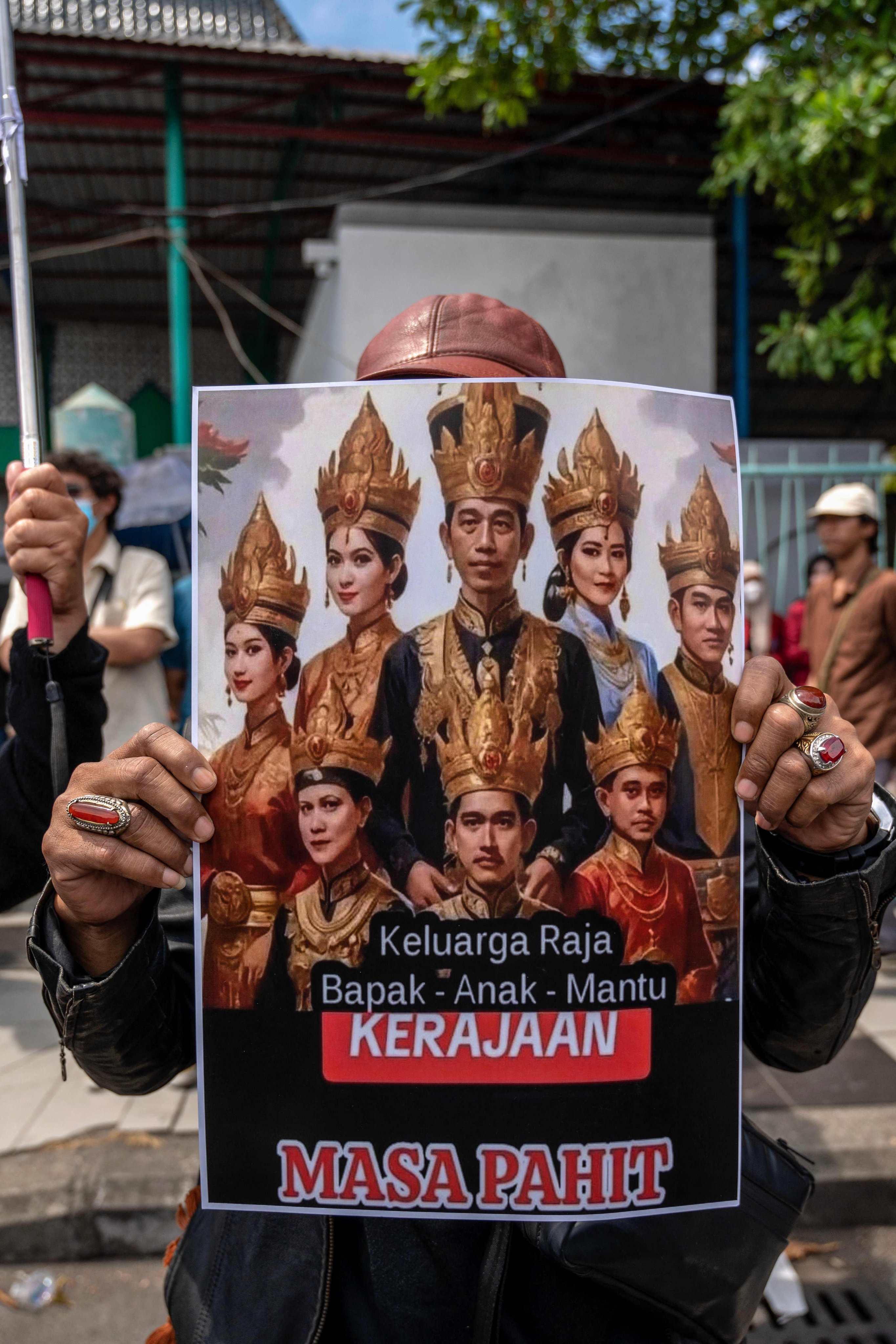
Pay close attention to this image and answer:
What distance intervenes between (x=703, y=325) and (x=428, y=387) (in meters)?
7.25

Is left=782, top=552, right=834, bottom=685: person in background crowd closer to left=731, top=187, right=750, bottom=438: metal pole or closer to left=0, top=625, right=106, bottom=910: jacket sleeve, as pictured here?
left=731, top=187, right=750, bottom=438: metal pole

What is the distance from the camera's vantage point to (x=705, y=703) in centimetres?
99

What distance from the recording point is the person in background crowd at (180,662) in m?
3.43

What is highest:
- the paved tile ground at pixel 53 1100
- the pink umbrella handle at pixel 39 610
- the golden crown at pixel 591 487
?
the golden crown at pixel 591 487

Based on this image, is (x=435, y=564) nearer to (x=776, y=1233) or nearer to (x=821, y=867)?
(x=821, y=867)

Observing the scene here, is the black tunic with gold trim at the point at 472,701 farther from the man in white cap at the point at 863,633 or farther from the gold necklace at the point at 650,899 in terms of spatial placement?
the man in white cap at the point at 863,633

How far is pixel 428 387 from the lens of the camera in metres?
0.97

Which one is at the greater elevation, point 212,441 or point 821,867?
point 212,441

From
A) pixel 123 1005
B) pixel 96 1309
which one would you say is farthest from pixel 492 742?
pixel 96 1309

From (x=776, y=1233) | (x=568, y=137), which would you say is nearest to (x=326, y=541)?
(x=776, y=1233)

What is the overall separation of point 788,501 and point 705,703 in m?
5.81

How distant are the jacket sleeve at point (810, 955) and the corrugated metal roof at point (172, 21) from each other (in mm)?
8050

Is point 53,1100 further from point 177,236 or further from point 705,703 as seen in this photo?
point 177,236

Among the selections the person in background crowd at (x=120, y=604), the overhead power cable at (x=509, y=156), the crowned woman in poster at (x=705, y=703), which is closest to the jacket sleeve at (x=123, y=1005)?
the crowned woman in poster at (x=705, y=703)
